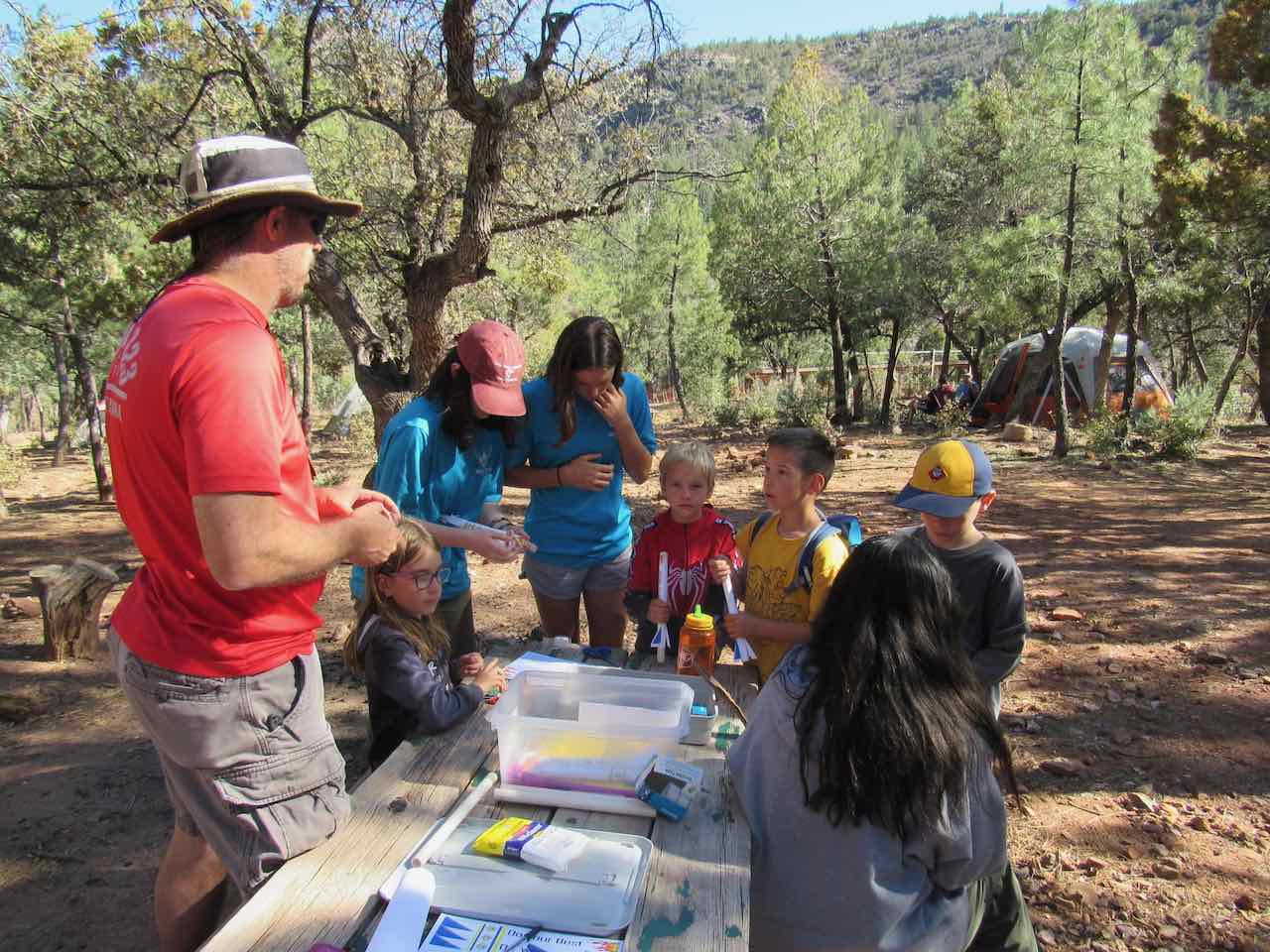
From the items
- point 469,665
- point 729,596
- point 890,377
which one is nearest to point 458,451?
point 469,665

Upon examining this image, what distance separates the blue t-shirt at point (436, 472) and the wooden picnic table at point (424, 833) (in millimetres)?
683

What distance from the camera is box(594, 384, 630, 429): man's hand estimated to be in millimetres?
3051

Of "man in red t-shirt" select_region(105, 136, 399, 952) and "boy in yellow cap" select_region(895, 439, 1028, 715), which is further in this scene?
"boy in yellow cap" select_region(895, 439, 1028, 715)

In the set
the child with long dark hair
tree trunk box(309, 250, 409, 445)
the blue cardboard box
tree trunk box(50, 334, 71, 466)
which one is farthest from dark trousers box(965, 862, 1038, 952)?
tree trunk box(50, 334, 71, 466)

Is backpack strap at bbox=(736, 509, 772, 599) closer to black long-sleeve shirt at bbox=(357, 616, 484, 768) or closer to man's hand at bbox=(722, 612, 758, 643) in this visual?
man's hand at bbox=(722, 612, 758, 643)

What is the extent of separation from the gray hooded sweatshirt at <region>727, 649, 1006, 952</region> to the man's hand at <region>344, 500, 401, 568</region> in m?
0.88

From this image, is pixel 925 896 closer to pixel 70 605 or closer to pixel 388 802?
pixel 388 802

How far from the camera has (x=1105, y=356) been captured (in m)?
15.7

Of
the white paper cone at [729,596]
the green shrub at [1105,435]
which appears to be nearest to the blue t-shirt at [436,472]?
the white paper cone at [729,596]

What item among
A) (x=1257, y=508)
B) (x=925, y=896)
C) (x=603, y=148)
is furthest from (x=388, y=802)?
(x=1257, y=508)

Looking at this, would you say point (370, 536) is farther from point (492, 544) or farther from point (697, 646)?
point (697, 646)

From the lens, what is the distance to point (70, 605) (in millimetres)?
4930

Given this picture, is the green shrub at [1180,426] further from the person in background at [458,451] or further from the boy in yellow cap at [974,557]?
the person in background at [458,451]

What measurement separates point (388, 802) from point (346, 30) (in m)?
6.95
